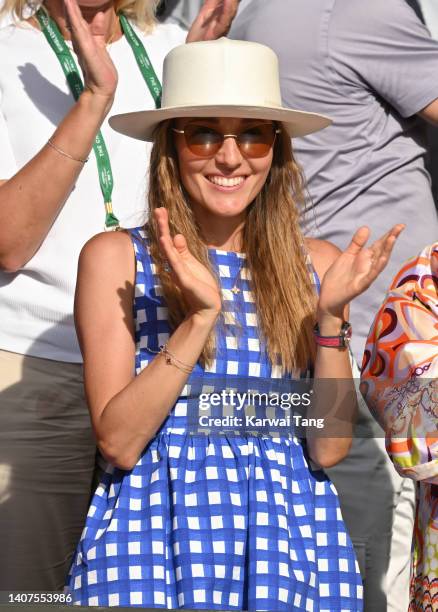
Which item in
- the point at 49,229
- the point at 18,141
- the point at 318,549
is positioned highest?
the point at 18,141

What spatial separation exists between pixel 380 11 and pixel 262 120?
88cm

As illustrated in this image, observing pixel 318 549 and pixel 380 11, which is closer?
pixel 318 549

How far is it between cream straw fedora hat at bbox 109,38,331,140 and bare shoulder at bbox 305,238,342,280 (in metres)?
0.29

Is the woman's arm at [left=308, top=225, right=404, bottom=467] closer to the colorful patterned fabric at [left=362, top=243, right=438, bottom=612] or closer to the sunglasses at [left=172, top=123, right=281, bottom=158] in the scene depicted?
the colorful patterned fabric at [left=362, top=243, right=438, bottom=612]

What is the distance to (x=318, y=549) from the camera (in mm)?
2596

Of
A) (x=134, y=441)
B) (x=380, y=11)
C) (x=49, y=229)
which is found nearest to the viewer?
(x=134, y=441)

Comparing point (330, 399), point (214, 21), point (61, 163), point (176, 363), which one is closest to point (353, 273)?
point (330, 399)

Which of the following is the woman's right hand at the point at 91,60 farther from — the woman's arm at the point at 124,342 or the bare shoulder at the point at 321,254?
the bare shoulder at the point at 321,254

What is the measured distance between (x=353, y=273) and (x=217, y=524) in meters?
0.60

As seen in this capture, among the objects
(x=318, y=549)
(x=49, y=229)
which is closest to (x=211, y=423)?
(x=318, y=549)

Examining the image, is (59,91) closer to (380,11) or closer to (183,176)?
(183,176)

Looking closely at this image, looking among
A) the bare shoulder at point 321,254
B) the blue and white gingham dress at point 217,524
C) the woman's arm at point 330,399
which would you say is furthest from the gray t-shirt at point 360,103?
the blue and white gingham dress at point 217,524

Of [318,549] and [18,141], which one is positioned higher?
[18,141]

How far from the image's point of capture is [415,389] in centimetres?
231
